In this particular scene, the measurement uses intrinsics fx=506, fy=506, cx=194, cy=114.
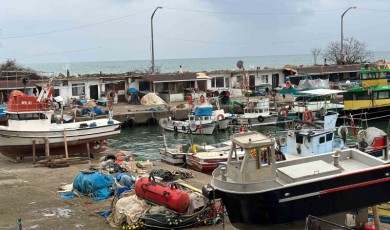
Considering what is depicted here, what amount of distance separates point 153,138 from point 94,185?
21856mm

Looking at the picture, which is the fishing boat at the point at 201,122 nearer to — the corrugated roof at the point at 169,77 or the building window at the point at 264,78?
the corrugated roof at the point at 169,77

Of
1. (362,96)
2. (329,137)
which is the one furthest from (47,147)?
(362,96)

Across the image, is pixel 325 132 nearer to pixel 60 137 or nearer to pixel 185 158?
pixel 185 158

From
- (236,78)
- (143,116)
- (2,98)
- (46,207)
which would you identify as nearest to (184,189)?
(46,207)

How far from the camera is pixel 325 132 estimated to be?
66.3 feet

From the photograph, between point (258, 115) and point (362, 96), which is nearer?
point (258, 115)

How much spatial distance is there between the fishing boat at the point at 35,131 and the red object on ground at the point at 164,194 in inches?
487

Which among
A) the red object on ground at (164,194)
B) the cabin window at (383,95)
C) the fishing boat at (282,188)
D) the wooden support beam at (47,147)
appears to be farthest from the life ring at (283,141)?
the cabin window at (383,95)

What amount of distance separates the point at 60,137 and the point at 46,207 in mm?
10534

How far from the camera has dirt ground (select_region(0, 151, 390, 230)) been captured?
1270cm

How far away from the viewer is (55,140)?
24.4 meters

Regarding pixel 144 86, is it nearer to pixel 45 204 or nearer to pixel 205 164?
pixel 205 164

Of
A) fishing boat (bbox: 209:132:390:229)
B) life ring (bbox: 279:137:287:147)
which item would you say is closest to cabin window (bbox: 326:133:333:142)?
life ring (bbox: 279:137:287:147)

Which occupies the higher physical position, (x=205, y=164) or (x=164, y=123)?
(x=164, y=123)
